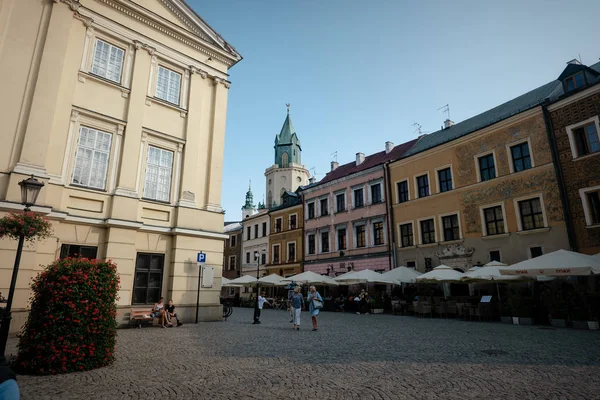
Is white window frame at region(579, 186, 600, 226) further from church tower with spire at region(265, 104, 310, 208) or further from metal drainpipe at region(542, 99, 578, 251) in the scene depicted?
church tower with spire at region(265, 104, 310, 208)

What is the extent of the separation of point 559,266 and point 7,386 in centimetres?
1692

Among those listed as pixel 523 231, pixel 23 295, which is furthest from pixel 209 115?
pixel 523 231

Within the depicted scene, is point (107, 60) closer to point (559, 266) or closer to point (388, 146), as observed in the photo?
point (559, 266)

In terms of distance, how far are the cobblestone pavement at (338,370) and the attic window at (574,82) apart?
14697 mm

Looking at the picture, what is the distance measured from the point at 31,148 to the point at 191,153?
6.13 metres

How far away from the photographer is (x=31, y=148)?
40.6ft

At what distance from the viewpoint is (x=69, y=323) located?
6.79 metres

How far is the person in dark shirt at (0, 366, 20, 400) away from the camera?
1.90 m

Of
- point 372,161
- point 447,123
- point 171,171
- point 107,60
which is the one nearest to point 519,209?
point 447,123

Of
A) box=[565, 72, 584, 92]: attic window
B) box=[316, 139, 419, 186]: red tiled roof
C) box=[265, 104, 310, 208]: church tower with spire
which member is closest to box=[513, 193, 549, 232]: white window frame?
box=[565, 72, 584, 92]: attic window

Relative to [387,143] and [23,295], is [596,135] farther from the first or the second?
[23,295]

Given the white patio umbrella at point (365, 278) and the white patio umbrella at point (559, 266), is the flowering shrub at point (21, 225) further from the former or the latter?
the white patio umbrella at point (365, 278)

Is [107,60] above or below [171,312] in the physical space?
above

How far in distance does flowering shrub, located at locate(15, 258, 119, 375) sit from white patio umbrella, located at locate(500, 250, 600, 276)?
15042 mm
